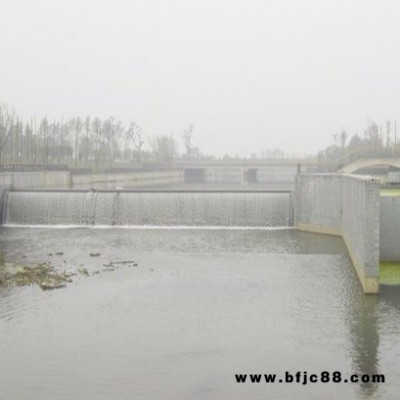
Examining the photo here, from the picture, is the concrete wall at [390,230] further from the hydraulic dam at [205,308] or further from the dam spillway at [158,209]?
the dam spillway at [158,209]

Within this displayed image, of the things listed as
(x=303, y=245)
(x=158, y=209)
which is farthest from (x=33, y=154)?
(x=303, y=245)

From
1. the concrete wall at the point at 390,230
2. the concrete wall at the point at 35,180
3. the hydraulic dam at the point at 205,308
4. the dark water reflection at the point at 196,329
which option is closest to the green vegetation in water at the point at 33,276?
the hydraulic dam at the point at 205,308

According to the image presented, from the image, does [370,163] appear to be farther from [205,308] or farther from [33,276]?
[205,308]

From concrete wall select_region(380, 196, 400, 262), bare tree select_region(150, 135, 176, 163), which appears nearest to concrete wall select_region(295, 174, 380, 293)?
concrete wall select_region(380, 196, 400, 262)

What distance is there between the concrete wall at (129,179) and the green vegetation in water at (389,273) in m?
35.0

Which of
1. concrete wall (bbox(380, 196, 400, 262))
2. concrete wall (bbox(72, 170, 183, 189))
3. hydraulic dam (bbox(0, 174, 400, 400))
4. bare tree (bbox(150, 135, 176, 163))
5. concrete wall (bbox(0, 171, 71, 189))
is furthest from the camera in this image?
bare tree (bbox(150, 135, 176, 163))

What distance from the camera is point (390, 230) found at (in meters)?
19.1

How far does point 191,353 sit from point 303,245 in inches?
523

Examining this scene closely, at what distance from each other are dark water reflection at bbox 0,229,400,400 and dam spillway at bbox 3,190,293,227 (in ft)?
26.5

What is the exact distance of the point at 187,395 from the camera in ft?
30.7

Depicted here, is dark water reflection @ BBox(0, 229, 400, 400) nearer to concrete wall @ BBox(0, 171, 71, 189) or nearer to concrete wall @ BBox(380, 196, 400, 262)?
concrete wall @ BBox(380, 196, 400, 262)

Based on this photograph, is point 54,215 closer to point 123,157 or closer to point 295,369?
point 295,369

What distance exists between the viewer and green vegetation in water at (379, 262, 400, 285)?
16562 mm

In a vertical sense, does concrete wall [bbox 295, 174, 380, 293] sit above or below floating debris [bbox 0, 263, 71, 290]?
above
